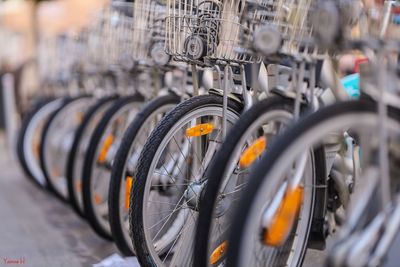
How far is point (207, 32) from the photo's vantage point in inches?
113

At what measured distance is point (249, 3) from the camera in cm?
259

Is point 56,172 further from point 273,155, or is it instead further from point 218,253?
point 273,155

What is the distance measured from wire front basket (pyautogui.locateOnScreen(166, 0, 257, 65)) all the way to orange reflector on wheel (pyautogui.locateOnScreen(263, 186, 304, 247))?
767mm

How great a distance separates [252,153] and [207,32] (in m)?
0.71

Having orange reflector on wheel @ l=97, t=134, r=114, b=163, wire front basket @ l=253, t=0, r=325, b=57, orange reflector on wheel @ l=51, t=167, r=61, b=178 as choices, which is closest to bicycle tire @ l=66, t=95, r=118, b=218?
orange reflector on wheel @ l=97, t=134, r=114, b=163

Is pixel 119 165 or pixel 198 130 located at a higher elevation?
pixel 198 130

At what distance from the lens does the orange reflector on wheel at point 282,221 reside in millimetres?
2119

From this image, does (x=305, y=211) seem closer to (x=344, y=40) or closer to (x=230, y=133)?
(x=230, y=133)

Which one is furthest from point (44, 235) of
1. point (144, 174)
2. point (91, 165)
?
point (144, 174)

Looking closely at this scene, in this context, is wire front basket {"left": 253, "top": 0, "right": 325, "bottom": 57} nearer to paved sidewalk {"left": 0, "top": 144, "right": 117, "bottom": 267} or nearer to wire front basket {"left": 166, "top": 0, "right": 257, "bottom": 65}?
wire front basket {"left": 166, "top": 0, "right": 257, "bottom": 65}

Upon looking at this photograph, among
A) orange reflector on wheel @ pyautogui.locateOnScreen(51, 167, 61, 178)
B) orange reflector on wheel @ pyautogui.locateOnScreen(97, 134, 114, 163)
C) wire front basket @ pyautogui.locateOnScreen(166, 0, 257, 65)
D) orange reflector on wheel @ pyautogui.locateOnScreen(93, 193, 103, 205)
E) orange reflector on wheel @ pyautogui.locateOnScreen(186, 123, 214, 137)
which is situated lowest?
orange reflector on wheel @ pyautogui.locateOnScreen(51, 167, 61, 178)

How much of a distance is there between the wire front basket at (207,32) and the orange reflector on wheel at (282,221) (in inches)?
30.2

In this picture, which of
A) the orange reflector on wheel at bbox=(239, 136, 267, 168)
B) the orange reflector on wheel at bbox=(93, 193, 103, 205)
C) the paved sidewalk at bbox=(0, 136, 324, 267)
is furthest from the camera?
the orange reflector on wheel at bbox=(93, 193, 103, 205)

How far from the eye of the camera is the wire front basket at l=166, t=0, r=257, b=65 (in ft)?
A: 9.37
